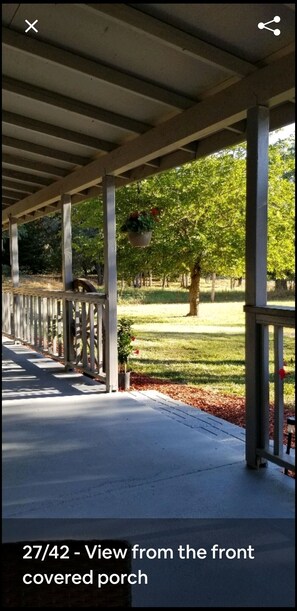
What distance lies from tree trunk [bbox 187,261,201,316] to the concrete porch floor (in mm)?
6585

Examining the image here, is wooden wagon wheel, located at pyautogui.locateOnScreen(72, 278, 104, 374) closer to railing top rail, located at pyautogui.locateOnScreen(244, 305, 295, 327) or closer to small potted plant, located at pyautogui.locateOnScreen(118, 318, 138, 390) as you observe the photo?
small potted plant, located at pyautogui.locateOnScreen(118, 318, 138, 390)

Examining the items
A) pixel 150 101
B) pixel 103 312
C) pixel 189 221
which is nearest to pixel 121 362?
pixel 103 312

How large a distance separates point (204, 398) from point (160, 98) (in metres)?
2.94

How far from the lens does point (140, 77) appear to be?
314 centimetres

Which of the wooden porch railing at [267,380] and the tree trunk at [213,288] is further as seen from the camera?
the tree trunk at [213,288]

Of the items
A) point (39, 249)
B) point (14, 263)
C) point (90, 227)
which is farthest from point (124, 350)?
point (39, 249)

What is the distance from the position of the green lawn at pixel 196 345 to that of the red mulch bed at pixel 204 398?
0.26 metres

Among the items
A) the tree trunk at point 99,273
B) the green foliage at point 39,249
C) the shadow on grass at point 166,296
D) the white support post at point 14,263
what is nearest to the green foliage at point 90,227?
the tree trunk at point 99,273

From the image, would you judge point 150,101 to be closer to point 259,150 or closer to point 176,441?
point 259,150

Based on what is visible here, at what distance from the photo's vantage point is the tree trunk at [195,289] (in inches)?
432

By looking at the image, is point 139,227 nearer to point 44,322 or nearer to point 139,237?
point 139,237

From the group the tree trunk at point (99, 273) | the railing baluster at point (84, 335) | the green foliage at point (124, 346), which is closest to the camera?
the green foliage at point (124, 346)

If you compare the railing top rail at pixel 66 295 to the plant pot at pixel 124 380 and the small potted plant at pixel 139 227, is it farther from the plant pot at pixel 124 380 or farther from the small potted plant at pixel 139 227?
the plant pot at pixel 124 380

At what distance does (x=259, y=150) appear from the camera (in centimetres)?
283
